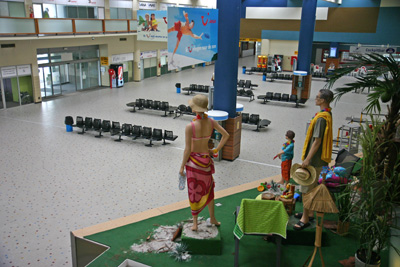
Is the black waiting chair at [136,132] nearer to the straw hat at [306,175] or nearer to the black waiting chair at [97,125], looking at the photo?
the black waiting chair at [97,125]

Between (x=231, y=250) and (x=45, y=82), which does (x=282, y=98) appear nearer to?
(x=45, y=82)

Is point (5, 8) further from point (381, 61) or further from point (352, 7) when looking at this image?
point (352, 7)

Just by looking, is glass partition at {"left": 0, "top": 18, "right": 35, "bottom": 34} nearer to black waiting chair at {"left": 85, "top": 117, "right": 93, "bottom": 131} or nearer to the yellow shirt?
black waiting chair at {"left": 85, "top": 117, "right": 93, "bottom": 131}

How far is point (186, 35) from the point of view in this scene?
918 cm

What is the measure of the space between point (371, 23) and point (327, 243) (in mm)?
24247

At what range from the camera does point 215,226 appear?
608cm

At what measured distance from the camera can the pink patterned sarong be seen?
5.71m

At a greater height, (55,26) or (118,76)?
(55,26)

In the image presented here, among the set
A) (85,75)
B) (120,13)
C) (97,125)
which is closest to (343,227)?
(97,125)

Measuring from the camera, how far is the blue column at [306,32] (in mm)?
19969

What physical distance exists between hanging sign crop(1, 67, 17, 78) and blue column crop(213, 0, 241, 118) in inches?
472

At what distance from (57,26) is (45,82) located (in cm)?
389

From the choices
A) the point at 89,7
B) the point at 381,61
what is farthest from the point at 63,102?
the point at 381,61

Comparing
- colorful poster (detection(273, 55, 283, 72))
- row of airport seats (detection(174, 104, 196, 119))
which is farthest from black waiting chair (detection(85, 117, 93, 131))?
colorful poster (detection(273, 55, 283, 72))
